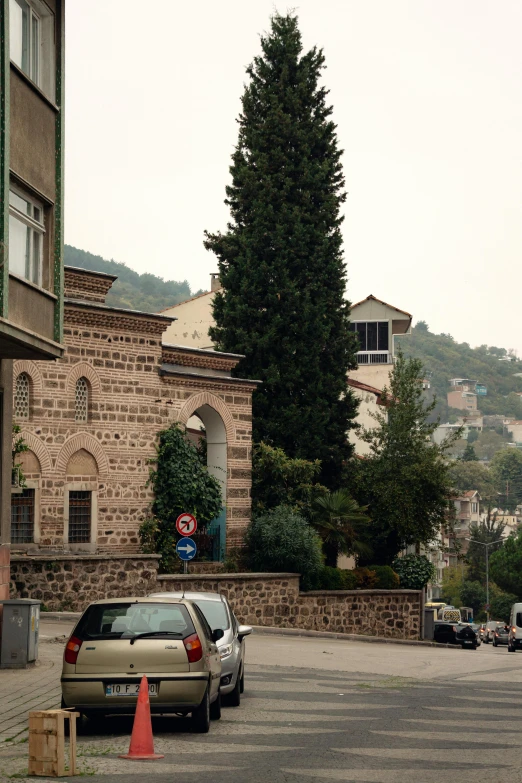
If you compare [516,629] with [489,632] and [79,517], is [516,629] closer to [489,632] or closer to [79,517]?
[79,517]

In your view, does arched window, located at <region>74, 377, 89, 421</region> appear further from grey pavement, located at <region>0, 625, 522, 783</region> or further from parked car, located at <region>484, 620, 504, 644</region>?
parked car, located at <region>484, 620, 504, 644</region>

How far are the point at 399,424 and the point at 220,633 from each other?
30.8 m

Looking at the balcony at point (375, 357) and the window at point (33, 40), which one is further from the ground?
the balcony at point (375, 357)

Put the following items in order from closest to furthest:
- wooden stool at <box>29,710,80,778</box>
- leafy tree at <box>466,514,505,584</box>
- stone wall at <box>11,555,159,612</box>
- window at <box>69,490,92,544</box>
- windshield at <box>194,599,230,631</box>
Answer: wooden stool at <box>29,710,80,778</box> < windshield at <box>194,599,230,631</box> < stone wall at <box>11,555,159,612</box> < window at <box>69,490,92,544</box> < leafy tree at <box>466,514,505,584</box>

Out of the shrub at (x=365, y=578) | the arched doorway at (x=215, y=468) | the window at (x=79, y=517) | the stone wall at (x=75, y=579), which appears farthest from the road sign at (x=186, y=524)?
the shrub at (x=365, y=578)

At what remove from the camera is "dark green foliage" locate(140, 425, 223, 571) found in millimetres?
33406

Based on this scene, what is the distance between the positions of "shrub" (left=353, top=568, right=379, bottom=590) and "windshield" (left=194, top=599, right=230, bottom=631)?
23088 mm

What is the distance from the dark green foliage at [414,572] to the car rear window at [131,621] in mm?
29734

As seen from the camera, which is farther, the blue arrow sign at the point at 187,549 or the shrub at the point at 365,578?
the shrub at the point at 365,578

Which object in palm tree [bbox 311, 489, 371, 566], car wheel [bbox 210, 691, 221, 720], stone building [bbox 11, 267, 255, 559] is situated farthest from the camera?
palm tree [bbox 311, 489, 371, 566]

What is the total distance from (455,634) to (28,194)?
33.1 meters

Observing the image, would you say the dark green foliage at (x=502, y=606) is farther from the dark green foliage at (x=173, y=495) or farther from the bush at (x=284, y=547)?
the dark green foliage at (x=173, y=495)

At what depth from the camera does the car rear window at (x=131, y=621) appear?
41.8ft

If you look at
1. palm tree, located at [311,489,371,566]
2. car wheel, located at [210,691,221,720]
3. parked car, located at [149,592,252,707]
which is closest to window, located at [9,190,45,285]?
parked car, located at [149,592,252,707]
